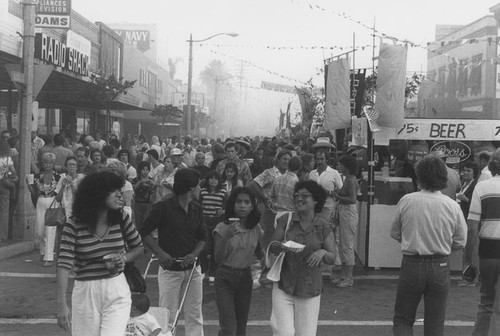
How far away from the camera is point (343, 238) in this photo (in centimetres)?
995

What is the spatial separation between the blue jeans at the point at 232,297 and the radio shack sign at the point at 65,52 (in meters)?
14.3

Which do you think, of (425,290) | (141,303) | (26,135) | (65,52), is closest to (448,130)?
(425,290)

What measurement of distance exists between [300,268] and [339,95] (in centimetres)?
Answer: 737

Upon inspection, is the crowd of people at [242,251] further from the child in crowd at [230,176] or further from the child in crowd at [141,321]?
the child in crowd at [230,176]

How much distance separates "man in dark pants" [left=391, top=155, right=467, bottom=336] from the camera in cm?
571

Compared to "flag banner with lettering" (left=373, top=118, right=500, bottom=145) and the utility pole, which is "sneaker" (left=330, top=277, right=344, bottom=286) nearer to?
"flag banner with lettering" (left=373, top=118, right=500, bottom=145)

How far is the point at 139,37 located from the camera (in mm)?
96000

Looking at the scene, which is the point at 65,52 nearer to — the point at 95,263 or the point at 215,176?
the point at 215,176

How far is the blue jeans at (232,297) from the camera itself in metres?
5.79

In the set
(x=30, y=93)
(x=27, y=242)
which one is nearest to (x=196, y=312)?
(x=27, y=242)

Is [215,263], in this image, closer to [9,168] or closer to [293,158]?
[293,158]

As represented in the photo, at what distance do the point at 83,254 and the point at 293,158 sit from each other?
216 inches

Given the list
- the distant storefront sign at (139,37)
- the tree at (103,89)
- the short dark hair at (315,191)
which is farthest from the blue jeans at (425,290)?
the distant storefront sign at (139,37)

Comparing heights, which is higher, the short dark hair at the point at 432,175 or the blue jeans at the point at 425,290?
the short dark hair at the point at 432,175
